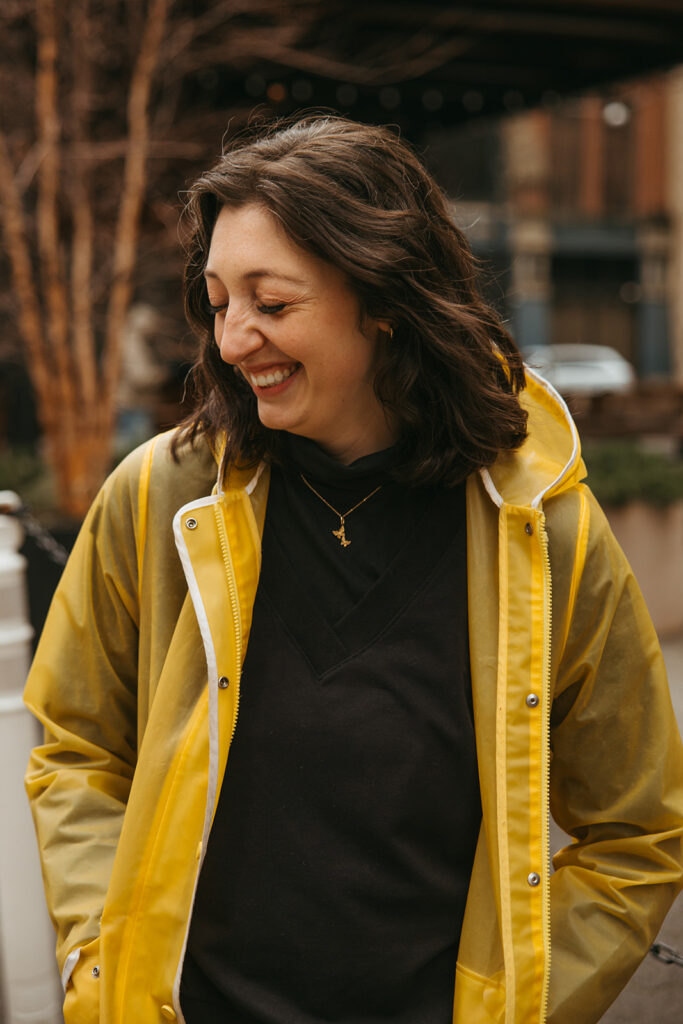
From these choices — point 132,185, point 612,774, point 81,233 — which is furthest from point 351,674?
point 81,233

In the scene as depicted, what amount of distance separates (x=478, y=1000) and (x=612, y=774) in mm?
402

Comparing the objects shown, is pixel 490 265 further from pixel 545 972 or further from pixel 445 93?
pixel 445 93

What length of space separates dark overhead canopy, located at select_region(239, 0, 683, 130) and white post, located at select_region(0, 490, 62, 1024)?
6.29 metres

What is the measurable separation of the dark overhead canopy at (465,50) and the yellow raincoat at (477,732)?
22.7ft

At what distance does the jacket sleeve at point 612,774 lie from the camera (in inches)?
64.7

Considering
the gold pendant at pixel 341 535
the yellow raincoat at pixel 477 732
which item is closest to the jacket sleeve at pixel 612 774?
the yellow raincoat at pixel 477 732

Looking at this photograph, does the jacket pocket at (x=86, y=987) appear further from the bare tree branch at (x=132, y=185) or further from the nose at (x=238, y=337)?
the bare tree branch at (x=132, y=185)

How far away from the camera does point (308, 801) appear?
1601mm

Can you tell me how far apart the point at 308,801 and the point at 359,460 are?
54 cm

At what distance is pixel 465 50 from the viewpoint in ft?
28.7

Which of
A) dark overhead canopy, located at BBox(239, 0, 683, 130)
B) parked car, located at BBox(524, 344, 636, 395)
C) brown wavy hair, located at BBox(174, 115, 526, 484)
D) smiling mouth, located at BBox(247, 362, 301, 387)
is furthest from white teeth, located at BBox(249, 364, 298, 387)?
parked car, located at BBox(524, 344, 636, 395)

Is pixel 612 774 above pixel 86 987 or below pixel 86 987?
above

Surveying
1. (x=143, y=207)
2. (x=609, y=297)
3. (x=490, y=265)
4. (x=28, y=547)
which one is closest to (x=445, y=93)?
(x=143, y=207)

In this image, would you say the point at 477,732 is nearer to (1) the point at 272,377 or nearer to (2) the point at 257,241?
(1) the point at 272,377
